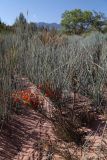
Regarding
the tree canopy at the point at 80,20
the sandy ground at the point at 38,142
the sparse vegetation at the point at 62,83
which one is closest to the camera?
the sandy ground at the point at 38,142

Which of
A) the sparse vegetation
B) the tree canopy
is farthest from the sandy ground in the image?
the tree canopy

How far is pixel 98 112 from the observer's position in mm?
5191

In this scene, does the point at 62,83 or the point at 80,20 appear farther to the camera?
the point at 80,20

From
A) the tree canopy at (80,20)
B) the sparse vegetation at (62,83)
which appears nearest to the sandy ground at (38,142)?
the sparse vegetation at (62,83)

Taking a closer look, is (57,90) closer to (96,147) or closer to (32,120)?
(32,120)

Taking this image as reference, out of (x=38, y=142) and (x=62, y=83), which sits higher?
(x=62, y=83)

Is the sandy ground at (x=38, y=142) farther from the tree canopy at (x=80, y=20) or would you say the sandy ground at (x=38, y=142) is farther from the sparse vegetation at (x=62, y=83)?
the tree canopy at (x=80, y=20)

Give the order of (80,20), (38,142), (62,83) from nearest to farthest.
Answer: (38,142) < (62,83) < (80,20)

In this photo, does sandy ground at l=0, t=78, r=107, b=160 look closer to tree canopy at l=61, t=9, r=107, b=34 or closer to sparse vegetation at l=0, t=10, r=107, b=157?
sparse vegetation at l=0, t=10, r=107, b=157

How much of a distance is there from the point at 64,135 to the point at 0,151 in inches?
30.5

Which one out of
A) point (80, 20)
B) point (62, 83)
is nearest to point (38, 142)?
point (62, 83)

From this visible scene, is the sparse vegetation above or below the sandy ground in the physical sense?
above

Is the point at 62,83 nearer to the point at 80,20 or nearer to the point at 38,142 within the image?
the point at 38,142

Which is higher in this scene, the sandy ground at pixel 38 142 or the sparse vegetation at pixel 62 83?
the sparse vegetation at pixel 62 83
